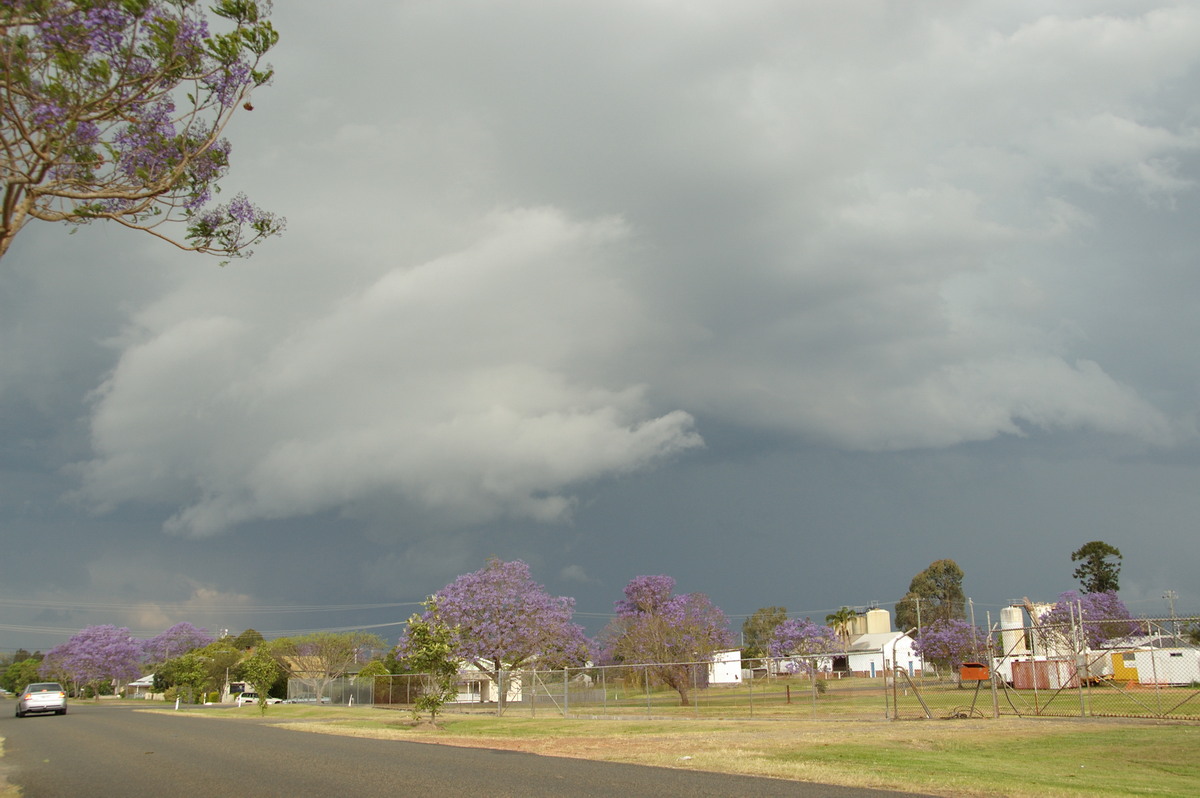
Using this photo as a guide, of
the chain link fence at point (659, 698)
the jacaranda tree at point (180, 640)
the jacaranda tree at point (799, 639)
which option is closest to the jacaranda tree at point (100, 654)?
the jacaranda tree at point (180, 640)

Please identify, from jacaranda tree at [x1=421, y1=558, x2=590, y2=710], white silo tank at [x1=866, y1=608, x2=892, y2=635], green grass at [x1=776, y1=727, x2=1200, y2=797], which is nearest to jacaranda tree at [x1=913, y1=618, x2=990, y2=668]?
jacaranda tree at [x1=421, y1=558, x2=590, y2=710]

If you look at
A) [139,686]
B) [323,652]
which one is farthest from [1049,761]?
[139,686]

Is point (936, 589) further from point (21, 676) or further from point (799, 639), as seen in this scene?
point (21, 676)

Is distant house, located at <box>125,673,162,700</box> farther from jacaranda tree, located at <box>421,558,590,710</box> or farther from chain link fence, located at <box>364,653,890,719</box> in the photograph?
jacaranda tree, located at <box>421,558,590,710</box>

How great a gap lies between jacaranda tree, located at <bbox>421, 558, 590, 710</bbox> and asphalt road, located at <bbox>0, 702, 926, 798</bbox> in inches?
1058

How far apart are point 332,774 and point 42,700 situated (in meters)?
35.5

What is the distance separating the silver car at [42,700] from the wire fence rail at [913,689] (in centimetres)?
1646

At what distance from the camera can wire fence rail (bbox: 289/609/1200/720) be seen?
26609mm

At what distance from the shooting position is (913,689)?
80.6 feet

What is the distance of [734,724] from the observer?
25.6 m

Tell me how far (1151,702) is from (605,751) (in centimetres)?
2282

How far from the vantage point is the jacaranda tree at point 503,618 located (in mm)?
48500

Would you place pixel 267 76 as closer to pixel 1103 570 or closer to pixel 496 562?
pixel 496 562

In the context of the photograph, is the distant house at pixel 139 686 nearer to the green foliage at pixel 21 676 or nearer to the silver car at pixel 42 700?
the green foliage at pixel 21 676
